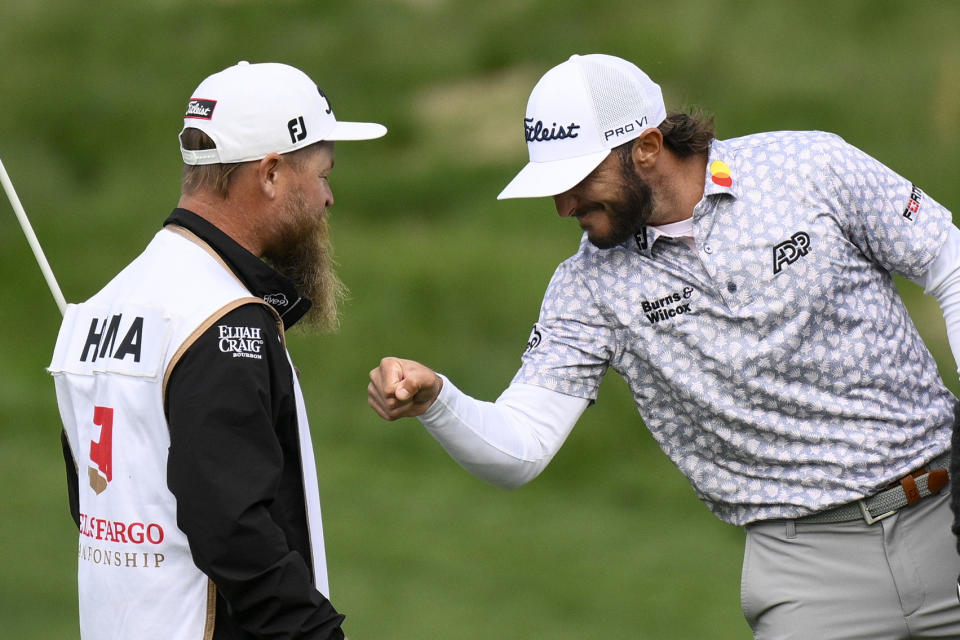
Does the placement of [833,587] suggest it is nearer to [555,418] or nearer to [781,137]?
[555,418]

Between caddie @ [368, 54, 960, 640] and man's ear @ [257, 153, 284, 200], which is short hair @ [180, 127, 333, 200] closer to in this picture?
man's ear @ [257, 153, 284, 200]

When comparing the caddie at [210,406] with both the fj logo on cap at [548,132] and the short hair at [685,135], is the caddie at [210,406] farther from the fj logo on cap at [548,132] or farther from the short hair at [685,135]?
the short hair at [685,135]

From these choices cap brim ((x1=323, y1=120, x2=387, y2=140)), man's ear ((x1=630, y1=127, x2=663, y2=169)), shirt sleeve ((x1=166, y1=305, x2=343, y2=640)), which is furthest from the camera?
man's ear ((x1=630, y1=127, x2=663, y2=169))

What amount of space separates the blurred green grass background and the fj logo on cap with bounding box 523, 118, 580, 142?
4.63m

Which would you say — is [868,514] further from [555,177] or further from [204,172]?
[204,172]

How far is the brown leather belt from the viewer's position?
364 centimetres

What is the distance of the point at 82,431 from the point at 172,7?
440 inches

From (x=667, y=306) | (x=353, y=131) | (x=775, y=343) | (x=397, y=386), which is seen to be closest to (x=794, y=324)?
(x=775, y=343)

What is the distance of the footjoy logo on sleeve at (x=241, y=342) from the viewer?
9.32ft

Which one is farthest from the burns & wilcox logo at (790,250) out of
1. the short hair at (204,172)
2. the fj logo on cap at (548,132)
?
the short hair at (204,172)

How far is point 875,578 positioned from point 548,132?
4.46 ft

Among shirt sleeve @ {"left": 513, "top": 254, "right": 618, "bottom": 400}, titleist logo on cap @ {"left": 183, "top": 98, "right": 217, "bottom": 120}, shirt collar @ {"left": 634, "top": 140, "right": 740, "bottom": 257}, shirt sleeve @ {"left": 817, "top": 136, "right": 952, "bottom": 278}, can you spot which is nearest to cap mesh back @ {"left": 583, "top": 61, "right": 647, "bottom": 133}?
shirt collar @ {"left": 634, "top": 140, "right": 740, "bottom": 257}

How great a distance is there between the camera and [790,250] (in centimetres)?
362

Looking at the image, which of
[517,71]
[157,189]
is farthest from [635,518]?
[157,189]
